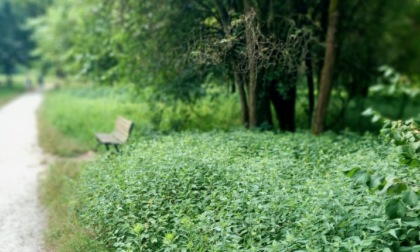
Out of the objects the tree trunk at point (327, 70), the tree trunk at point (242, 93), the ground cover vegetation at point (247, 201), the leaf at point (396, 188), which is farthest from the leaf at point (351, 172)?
the tree trunk at point (327, 70)

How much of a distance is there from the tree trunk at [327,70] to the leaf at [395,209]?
19.2ft

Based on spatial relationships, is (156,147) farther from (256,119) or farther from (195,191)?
(256,119)

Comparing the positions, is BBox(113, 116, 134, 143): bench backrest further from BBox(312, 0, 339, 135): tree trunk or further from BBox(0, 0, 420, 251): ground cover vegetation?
BBox(312, 0, 339, 135): tree trunk

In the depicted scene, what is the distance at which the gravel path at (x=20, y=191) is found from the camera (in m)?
5.72

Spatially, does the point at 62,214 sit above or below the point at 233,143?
below

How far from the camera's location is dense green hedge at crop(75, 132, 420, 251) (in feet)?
12.1

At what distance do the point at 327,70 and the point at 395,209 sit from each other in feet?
20.0

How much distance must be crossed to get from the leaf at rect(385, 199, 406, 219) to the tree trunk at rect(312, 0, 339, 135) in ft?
19.2

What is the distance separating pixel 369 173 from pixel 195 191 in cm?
203

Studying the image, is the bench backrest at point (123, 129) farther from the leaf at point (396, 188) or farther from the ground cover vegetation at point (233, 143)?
the leaf at point (396, 188)

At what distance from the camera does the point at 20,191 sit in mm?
7844

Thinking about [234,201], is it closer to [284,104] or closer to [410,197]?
[410,197]

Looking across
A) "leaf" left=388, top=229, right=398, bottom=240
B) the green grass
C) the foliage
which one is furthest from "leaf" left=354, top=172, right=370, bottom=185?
the foliage

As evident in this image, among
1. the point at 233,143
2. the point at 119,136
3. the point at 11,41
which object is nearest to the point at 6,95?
the point at 11,41
